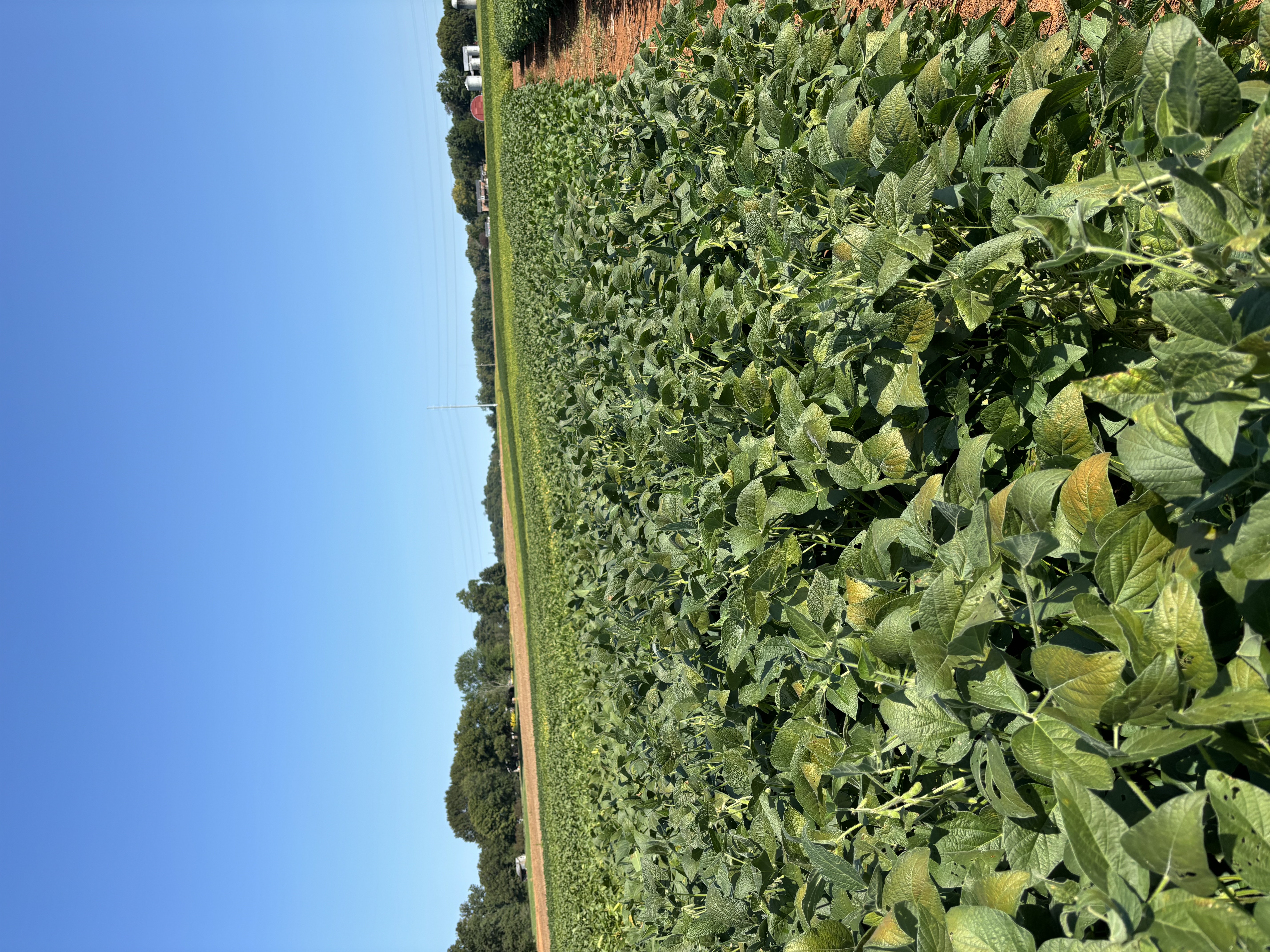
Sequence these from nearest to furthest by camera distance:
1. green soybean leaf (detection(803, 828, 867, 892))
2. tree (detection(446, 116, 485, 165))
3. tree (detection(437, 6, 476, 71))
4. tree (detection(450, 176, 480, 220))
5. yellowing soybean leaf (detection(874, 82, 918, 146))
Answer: green soybean leaf (detection(803, 828, 867, 892)), yellowing soybean leaf (detection(874, 82, 918, 146)), tree (detection(437, 6, 476, 71)), tree (detection(446, 116, 485, 165)), tree (detection(450, 176, 480, 220))

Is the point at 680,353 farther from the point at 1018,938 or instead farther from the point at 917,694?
the point at 1018,938

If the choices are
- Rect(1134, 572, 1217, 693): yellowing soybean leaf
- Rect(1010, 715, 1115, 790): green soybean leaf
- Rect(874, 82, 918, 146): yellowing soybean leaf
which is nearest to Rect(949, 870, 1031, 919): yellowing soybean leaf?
Rect(1010, 715, 1115, 790): green soybean leaf

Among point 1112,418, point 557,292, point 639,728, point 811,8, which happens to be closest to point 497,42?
point 557,292

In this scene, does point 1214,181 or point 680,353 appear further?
point 680,353

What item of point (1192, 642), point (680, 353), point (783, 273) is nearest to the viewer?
point (1192, 642)

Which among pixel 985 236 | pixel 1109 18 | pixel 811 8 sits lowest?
pixel 985 236

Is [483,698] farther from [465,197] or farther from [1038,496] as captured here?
[1038,496]

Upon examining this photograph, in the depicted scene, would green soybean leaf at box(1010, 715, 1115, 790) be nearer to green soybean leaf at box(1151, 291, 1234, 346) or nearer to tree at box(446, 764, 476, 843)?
green soybean leaf at box(1151, 291, 1234, 346)

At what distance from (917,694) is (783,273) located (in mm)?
1405

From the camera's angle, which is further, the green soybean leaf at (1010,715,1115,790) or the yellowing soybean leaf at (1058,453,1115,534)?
the yellowing soybean leaf at (1058,453,1115,534)

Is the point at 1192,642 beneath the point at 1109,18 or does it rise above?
beneath

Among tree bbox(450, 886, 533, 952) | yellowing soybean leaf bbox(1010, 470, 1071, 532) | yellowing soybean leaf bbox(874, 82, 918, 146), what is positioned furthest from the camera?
tree bbox(450, 886, 533, 952)

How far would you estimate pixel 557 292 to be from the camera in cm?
639

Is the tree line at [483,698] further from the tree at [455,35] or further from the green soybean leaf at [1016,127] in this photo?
the green soybean leaf at [1016,127]
